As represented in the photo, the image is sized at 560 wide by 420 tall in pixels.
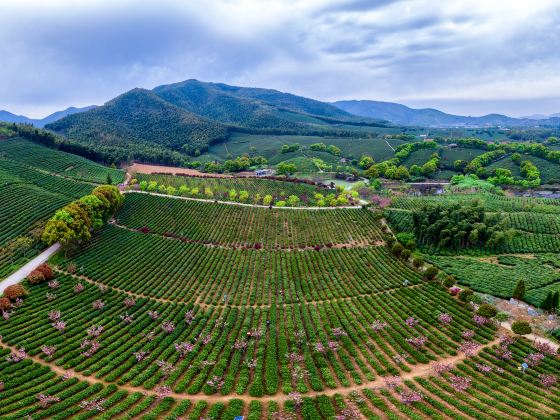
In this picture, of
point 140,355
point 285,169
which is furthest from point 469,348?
point 285,169

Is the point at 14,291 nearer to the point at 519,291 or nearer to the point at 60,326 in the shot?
the point at 60,326

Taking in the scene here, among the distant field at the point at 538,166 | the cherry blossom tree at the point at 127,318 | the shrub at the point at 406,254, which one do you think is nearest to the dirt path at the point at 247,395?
the cherry blossom tree at the point at 127,318

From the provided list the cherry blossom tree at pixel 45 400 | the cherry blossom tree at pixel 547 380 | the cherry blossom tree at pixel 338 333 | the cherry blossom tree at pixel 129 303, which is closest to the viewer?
the cherry blossom tree at pixel 45 400

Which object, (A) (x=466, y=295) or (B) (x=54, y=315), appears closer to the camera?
(B) (x=54, y=315)

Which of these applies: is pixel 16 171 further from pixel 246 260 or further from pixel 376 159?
pixel 376 159

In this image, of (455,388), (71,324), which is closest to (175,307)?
(71,324)

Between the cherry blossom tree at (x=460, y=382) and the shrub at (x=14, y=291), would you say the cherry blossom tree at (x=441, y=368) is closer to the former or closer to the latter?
the cherry blossom tree at (x=460, y=382)
